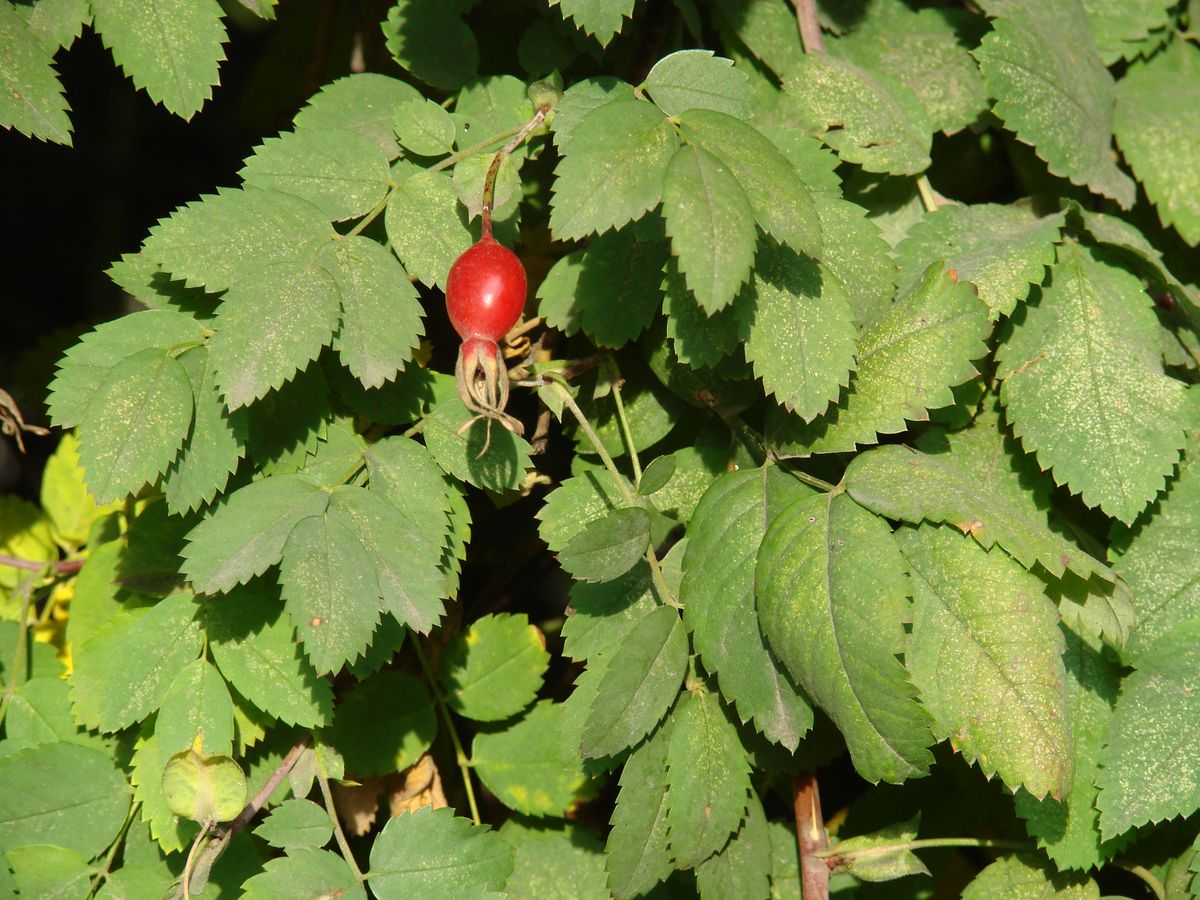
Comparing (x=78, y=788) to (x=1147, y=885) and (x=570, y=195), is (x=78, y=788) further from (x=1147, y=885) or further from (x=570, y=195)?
(x=1147, y=885)

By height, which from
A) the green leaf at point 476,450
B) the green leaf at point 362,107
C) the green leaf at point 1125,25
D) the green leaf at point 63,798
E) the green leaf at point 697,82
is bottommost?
the green leaf at point 63,798

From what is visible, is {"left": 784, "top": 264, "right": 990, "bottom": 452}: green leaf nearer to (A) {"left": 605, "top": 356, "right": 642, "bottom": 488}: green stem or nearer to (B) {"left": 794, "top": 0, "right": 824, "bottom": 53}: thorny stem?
(A) {"left": 605, "top": 356, "right": 642, "bottom": 488}: green stem

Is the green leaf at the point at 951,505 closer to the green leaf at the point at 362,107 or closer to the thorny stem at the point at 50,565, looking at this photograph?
the green leaf at the point at 362,107

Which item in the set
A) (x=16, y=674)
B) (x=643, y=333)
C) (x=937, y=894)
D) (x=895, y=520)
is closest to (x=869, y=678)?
(x=895, y=520)

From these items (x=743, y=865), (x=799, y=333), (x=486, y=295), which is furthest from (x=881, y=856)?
(x=486, y=295)

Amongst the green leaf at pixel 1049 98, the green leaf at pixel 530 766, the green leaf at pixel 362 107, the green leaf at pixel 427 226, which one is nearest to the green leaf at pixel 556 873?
the green leaf at pixel 530 766

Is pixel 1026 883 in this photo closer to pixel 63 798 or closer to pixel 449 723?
pixel 449 723

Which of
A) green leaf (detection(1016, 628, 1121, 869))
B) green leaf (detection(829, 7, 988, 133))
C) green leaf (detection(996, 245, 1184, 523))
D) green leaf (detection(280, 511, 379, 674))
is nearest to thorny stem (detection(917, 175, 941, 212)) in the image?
green leaf (detection(829, 7, 988, 133))
